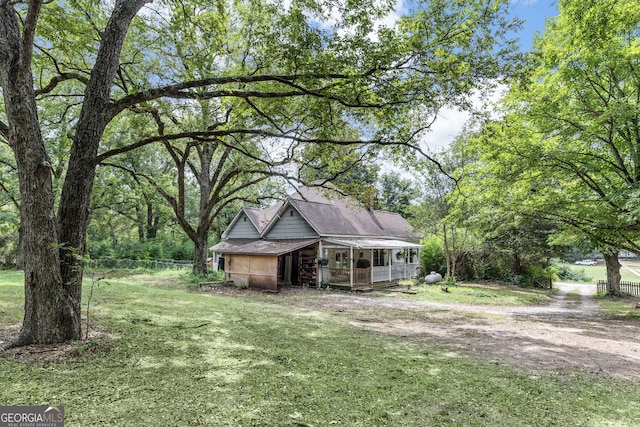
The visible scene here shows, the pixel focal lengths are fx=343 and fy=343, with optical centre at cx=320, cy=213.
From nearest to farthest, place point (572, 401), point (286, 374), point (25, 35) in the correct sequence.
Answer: point (572, 401)
point (286, 374)
point (25, 35)

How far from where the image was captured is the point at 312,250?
68.5ft

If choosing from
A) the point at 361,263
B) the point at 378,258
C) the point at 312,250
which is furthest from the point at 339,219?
the point at 378,258

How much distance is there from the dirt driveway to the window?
8702 mm

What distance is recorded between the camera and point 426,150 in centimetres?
830

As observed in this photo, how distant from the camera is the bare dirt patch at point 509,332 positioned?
5.90m

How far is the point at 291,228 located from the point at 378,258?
652 cm

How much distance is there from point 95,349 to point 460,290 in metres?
18.9

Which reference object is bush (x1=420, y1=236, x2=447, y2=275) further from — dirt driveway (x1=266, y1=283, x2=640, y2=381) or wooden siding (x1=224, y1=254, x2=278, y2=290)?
wooden siding (x1=224, y1=254, x2=278, y2=290)

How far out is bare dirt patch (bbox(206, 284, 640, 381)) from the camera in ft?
19.4

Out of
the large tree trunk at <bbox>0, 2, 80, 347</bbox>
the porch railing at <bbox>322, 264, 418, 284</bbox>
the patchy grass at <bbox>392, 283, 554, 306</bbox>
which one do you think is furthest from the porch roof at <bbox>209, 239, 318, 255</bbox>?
the large tree trunk at <bbox>0, 2, 80, 347</bbox>

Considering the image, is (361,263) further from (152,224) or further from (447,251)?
(152,224)

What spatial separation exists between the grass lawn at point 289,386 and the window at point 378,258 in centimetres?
1721

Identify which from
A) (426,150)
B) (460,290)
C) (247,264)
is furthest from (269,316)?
(460,290)

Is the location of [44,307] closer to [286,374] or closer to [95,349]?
[95,349]
